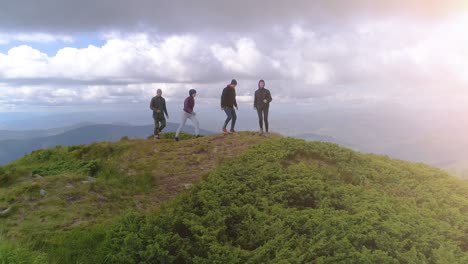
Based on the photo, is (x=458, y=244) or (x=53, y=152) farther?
(x=53, y=152)

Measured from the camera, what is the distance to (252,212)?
23.6 feet

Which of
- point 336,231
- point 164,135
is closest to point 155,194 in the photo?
point 336,231

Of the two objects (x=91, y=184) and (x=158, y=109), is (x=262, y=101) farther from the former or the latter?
(x=91, y=184)

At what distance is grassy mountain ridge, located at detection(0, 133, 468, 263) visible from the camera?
19.1ft

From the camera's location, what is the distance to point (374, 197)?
8172 mm

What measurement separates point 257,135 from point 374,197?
34.4ft

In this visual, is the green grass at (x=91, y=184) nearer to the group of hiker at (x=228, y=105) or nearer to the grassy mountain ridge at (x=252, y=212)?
the grassy mountain ridge at (x=252, y=212)

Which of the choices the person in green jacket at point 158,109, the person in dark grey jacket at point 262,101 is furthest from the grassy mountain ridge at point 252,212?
the person in green jacket at point 158,109

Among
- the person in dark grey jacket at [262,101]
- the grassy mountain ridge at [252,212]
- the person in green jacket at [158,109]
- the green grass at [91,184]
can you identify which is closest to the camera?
the grassy mountain ridge at [252,212]

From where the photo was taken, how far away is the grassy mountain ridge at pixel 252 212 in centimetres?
583

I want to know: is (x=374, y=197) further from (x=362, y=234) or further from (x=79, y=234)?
(x=79, y=234)

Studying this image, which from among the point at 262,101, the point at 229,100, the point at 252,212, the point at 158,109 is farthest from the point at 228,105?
the point at 252,212

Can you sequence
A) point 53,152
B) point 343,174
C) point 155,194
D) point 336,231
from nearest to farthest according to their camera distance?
point 336,231 → point 343,174 → point 155,194 → point 53,152

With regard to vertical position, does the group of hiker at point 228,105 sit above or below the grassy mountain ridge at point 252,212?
above
